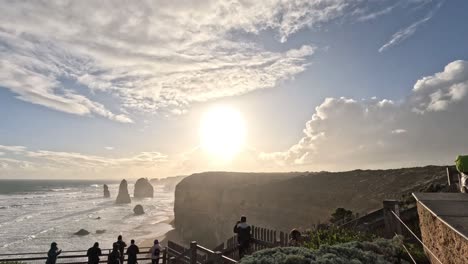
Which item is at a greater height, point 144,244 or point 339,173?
point 339,173

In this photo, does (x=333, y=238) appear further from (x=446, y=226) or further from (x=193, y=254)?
(x=193, y=254)

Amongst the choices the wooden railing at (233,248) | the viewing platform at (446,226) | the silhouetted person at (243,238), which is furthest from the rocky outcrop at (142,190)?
the viewing platform at (446,226)

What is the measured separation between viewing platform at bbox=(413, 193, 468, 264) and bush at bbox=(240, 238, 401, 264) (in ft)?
2.99

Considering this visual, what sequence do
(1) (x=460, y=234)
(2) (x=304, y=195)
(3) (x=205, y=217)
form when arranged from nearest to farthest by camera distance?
(1) (x=460, y=234) < (2) (x=304, y=195) < (3) (x=205, y=217)

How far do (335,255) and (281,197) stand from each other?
43.3m

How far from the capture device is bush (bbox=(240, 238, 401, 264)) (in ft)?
19.0

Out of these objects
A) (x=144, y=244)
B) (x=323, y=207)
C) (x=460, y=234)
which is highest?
(x=460, y=234)

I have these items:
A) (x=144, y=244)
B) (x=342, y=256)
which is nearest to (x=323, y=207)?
(x=144, y=244)

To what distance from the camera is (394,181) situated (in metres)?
37.2

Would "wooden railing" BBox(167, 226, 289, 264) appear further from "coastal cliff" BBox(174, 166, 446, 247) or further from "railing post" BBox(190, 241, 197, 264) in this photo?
"coastal cliff" BBox(174, 166, 446, 247)

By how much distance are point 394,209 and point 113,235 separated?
55960 millimetres

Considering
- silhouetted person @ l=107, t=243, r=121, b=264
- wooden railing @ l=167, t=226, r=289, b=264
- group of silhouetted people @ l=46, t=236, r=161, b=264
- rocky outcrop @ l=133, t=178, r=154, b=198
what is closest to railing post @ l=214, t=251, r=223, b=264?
wooden railing @ l=167, t=226, r=289, b=264

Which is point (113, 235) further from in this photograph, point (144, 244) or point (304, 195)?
point (304, 195)

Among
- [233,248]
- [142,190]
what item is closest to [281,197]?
[233,248]
